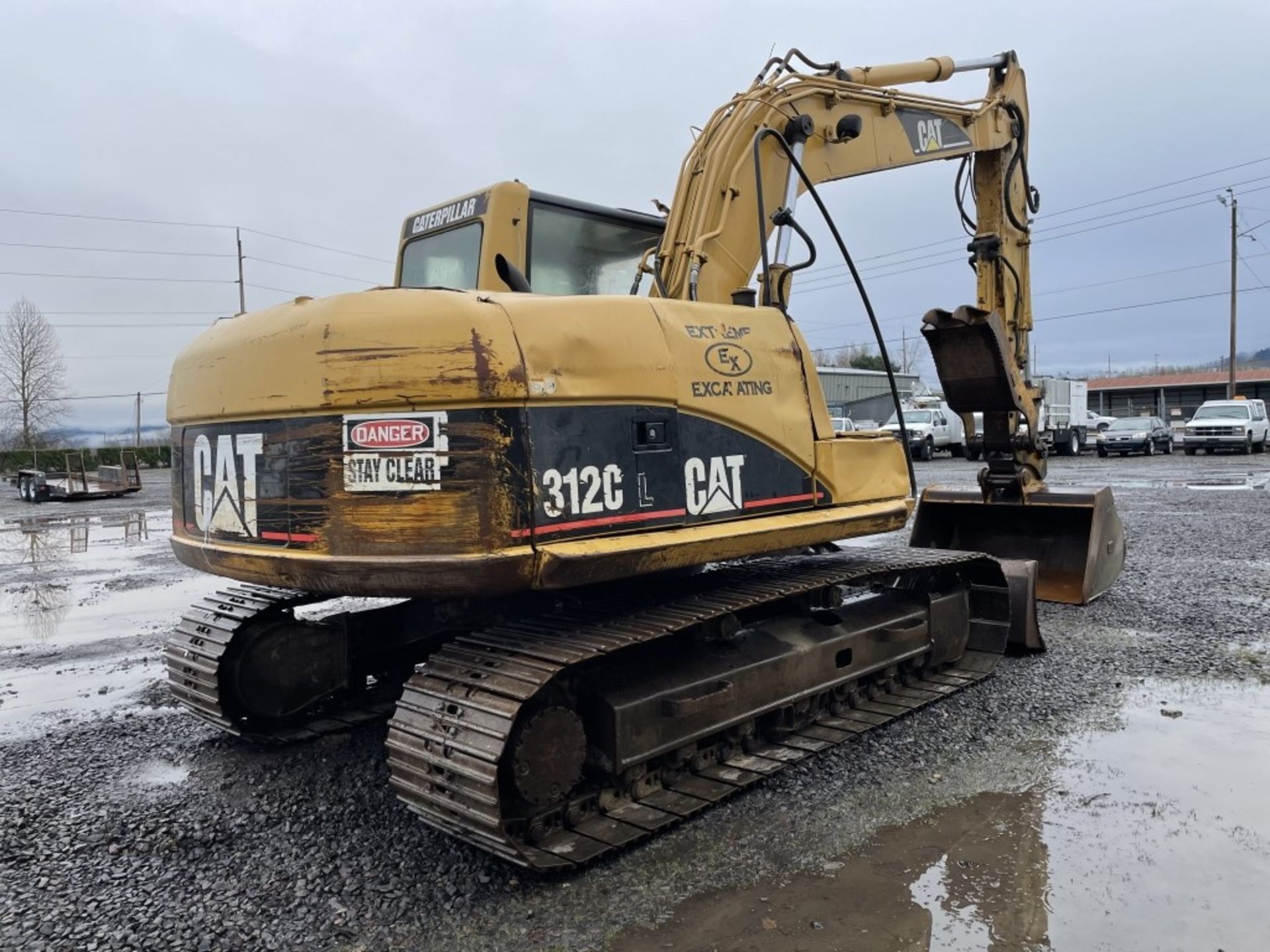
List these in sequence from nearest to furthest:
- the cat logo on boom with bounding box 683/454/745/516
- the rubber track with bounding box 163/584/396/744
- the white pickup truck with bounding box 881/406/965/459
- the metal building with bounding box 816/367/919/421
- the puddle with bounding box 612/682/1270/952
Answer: the puddle with bounding box 612/682/1270/952 → the cat logo on boom with bounding box 683/454/745/516 → the rubber track with bounding box 163/584/396/744 → the white pickup truck with bounding box 881/406/965/459 → the metal building with bounding box 816/367/919/421

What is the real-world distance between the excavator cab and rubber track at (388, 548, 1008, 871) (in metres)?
1.63

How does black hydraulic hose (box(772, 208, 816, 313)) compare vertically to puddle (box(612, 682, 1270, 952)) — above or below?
above

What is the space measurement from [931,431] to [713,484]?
28206mm

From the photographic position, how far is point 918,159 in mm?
7023

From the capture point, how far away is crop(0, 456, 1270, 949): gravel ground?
10.7 ft

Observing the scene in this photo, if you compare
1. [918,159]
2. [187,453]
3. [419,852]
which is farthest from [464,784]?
[918,159]

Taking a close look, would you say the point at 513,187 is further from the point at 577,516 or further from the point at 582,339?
the point at 577,516

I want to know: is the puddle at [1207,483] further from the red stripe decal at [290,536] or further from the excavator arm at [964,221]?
the red stripe decal at [290,536]

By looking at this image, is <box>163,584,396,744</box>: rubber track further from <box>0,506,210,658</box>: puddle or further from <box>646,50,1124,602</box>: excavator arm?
<box>0,506,210,658</box>: puddle

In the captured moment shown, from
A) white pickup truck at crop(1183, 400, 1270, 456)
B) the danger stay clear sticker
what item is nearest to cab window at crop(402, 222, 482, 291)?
the danger stay clear sticker

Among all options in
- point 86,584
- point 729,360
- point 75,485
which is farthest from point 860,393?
point 729,360

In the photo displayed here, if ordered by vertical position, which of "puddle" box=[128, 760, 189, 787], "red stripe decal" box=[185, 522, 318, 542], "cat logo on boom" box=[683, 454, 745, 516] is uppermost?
"cat logo on boom" box=[683, 454, 745, 516]

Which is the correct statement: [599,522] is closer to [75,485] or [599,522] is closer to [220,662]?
[220,662]

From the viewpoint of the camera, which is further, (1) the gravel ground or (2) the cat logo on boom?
(2) the cat logo on boom
